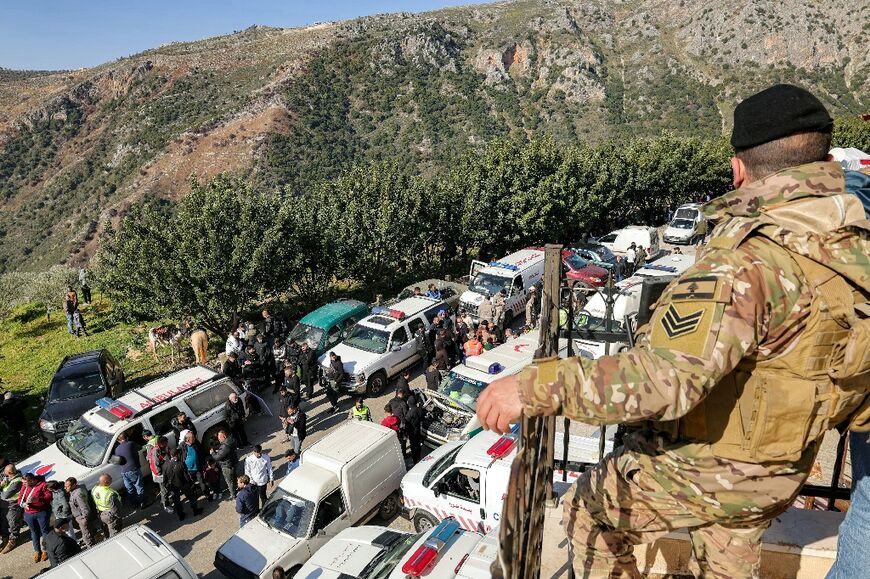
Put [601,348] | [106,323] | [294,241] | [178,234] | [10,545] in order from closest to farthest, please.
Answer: [10,545], [601,348], [178,234], [294,241], [106,323]

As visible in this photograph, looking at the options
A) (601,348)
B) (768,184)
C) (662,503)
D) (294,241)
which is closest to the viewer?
(768,184)

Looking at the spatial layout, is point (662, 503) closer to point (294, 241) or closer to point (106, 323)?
point (294, 241)

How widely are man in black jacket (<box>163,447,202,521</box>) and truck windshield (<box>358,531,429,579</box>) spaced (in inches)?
183

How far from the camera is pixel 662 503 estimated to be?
2.31 m

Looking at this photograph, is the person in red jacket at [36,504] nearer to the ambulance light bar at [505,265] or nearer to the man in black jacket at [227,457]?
the man in black jacket at [227,457]

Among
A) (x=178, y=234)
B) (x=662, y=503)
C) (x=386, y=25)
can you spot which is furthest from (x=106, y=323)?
(x=386, y=25)

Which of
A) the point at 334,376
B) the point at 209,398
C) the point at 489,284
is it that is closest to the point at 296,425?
the point at 209,398

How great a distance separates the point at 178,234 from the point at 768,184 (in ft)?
63.1

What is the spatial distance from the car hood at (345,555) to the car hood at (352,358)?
6076 mm

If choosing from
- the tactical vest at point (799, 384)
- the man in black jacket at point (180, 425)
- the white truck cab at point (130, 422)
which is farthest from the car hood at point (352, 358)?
the tactical vest at point (799, 384)

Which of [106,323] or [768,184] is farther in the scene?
[106,323]

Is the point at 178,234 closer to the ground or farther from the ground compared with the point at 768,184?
closer to the ground

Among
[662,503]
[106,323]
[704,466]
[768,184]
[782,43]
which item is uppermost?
[782,43]

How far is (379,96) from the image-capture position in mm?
84188
